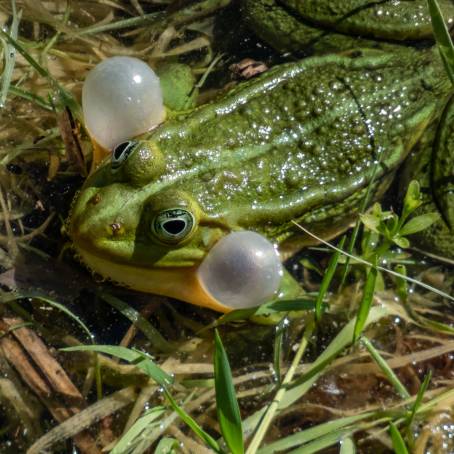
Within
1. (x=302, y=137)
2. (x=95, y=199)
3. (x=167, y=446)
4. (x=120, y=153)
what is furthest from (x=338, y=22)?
(x=167, y=446)

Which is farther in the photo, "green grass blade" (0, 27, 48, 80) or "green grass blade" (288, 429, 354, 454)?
"green grass blade" (0, 27, 48, 80)

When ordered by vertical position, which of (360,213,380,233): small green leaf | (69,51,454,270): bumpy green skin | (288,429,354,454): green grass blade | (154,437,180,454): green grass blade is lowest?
(288,429,354,454): green grass blade

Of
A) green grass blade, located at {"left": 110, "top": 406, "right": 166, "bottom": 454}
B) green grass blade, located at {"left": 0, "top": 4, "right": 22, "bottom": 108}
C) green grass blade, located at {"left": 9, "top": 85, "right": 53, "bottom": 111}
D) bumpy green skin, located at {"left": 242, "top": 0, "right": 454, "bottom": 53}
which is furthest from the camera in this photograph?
bumpy green skin, located at {"left": 242, "top": 0, "right": 454, "bottom": 53}

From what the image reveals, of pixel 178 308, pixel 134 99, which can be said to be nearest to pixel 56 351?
pixel 178 308

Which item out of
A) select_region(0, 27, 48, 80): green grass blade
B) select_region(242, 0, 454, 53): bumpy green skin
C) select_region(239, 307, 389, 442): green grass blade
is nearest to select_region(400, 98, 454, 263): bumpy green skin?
select_region(242, 0, 454, 53): bumpy green skin

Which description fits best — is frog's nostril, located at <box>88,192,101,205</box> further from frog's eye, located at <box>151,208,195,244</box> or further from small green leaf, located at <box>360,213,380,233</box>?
small green leaf, located at <box>360,213,380,233</box>

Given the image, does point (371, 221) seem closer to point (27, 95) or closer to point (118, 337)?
point (118, 337)

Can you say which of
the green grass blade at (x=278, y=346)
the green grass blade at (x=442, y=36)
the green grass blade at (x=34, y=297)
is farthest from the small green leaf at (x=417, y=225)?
the green grass blade at (x=34, y=297)
